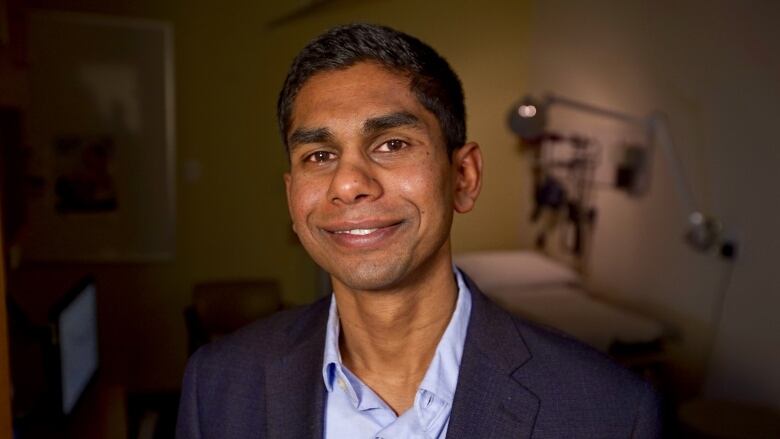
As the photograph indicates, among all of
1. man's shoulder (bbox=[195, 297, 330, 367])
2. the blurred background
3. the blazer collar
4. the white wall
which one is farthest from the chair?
the blazer collar

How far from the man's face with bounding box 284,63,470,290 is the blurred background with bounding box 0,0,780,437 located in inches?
54.3

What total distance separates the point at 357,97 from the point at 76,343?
138 centimetres

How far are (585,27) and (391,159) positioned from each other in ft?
8.67

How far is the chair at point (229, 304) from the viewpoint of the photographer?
309 centimetres

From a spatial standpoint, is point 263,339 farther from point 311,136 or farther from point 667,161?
point 667,161

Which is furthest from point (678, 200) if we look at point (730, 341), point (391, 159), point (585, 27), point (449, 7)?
point (391, 159)

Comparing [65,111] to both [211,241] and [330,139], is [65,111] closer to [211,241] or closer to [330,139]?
[211,241]

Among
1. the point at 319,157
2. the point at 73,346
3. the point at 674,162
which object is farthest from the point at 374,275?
the point at 674,162

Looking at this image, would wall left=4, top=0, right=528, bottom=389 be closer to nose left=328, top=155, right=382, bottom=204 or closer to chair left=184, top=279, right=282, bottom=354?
chair left=184, top=279, right=282, bottom=354

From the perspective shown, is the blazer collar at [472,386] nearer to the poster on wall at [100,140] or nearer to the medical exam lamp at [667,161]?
the medical exam lamp at [667,161]

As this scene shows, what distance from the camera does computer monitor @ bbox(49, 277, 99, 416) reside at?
1733 mm

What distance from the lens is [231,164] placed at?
12.4 ft

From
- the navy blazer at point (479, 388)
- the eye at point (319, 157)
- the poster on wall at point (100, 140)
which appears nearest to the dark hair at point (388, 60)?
the eye at point (319, 157)

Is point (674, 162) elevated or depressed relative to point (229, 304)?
elevated
